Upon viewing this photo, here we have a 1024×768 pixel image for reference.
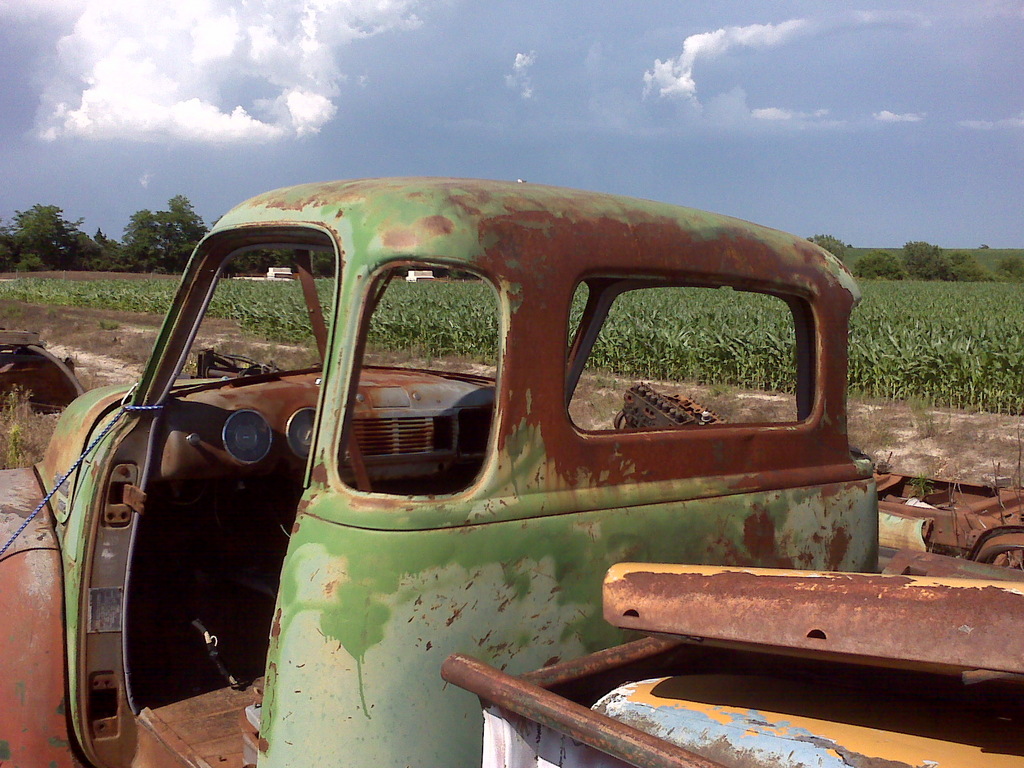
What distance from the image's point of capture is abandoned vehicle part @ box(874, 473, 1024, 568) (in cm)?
453

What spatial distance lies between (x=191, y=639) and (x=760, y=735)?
2460 millimetres

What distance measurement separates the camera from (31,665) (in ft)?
8.29

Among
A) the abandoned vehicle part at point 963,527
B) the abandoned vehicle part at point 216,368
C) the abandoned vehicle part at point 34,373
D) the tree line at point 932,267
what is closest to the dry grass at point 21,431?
the abandoned vehicle part at point 34,373

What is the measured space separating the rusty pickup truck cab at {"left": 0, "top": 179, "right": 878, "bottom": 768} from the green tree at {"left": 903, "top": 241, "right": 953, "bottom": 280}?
86883 millimetres

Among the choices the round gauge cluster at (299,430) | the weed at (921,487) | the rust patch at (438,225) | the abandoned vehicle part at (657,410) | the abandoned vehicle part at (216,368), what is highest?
the rust patch at (438,225)

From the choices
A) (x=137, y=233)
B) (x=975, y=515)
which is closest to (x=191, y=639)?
(x=975, y=515)

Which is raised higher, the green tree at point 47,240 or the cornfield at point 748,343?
the green tree at point 47,240

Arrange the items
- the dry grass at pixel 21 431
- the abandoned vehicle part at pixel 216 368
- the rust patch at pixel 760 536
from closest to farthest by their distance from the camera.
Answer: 1. the rust patch at pixel 760 536
2. the abandoned vehicle part at pixel 216 368
3. the dry grass at pixel 21 431

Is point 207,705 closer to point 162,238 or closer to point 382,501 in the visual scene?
point 382,501

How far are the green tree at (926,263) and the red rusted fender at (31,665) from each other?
87886mm

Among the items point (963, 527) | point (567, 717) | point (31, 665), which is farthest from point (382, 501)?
point (963, 527)

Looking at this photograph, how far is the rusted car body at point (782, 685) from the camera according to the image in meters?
1.46

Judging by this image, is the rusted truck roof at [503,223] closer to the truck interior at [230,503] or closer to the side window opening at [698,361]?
the truck interior at [230,503]

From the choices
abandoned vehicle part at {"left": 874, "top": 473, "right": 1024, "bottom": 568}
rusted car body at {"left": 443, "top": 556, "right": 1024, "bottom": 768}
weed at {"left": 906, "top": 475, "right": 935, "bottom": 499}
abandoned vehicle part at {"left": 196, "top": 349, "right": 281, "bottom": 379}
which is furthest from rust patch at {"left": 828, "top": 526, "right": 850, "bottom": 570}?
weed at {"left": 906, "top": 475, "right": 935, "bottom": 499}
